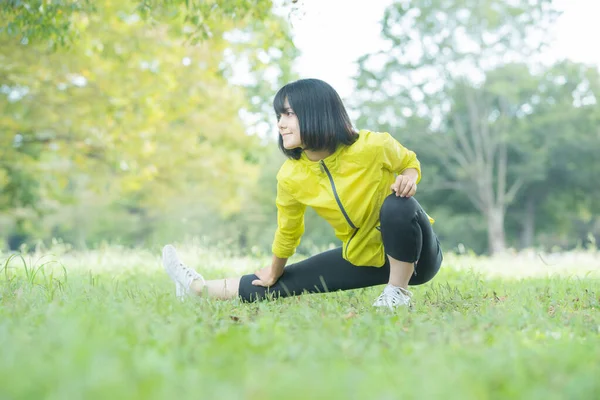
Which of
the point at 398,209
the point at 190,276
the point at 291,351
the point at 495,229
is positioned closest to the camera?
the point at 291,351

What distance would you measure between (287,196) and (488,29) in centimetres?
2016

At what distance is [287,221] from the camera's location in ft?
11.9

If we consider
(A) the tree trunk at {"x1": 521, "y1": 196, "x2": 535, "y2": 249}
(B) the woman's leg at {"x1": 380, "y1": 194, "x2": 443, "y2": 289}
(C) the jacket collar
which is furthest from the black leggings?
(A) the tree trunk at {"x1": 521, "y1": 196, "x2": 535, "y2": 249}

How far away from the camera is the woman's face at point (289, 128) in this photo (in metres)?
3.31

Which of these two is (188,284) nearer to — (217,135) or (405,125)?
(217,135)

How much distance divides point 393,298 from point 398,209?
1.53 ft

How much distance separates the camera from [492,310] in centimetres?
270

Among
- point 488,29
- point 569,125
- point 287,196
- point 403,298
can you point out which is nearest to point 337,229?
point 287,196

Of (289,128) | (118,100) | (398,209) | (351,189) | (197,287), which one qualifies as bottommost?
(197,287)

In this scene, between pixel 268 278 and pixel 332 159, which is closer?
pixel 332 159

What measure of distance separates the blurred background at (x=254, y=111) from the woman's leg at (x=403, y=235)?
7.68 ft

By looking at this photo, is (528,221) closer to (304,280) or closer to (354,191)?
(304,280)

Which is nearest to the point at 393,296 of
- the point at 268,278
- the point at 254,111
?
the point at 268,278

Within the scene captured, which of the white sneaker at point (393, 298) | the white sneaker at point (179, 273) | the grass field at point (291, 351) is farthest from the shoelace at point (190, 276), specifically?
the white sneaker at point (393, 298)
